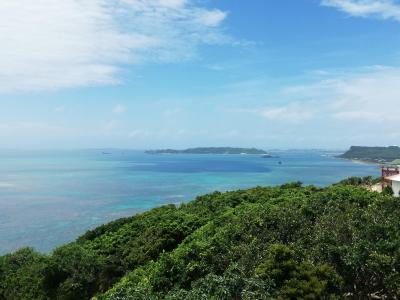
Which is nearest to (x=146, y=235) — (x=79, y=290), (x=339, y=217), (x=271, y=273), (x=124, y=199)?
(x=79, y=290)

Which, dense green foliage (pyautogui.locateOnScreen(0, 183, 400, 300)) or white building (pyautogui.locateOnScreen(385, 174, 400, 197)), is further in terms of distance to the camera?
white building (pyautogui.locateOnScreen(385, 174, 400, 197))

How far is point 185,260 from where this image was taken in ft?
53.1

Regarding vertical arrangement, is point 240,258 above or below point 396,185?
below

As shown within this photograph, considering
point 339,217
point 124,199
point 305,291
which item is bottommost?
point 124,199

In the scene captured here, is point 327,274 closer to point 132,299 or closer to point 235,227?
point 132,299

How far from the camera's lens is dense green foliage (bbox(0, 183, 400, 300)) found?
11.2 meters

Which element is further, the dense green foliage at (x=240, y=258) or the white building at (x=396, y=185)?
the white building at (x=396, y=185)

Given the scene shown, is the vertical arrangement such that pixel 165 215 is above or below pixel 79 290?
above

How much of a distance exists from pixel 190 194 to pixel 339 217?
58.4 metres

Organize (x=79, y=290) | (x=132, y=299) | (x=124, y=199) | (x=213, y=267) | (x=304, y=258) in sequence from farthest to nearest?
1. (x=124, y=199)
2. (x=79, y=290)
3. (x=213, y=267)
4. (x=304, y=258)
5. (x=132, y=299)

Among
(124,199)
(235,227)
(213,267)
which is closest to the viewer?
(213,267)

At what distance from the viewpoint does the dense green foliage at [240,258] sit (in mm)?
11164

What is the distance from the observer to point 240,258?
14.0 m

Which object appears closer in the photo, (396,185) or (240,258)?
(240,258)
